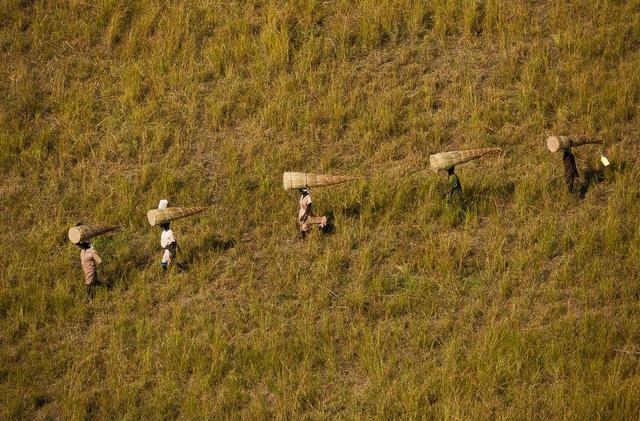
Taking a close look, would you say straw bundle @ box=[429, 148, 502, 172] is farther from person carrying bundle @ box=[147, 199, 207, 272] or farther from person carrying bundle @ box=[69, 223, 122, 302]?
person carrying bundle @ box=[69, 223, 122, 302]

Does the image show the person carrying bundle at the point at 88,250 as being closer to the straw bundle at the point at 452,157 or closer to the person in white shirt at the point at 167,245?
the person in white shirt at the point at 167,245

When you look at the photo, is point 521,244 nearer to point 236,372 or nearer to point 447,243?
point 447,243

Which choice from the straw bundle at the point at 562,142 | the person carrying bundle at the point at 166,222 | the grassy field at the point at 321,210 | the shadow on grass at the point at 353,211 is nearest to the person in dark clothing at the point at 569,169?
the straw bundle at the point at 562,142


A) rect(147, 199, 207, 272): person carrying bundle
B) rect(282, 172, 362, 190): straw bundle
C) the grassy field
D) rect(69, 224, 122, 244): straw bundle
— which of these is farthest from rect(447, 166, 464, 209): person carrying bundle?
rect(69, 224, 122, 244): straw bundle

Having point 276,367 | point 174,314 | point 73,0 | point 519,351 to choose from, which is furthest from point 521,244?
point 73,0

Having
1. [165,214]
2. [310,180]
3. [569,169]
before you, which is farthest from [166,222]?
[569,169]

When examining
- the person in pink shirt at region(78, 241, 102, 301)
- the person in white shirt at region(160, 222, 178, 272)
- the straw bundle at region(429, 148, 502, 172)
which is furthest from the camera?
the straw bundle at region(429, 148, 502, 172)
